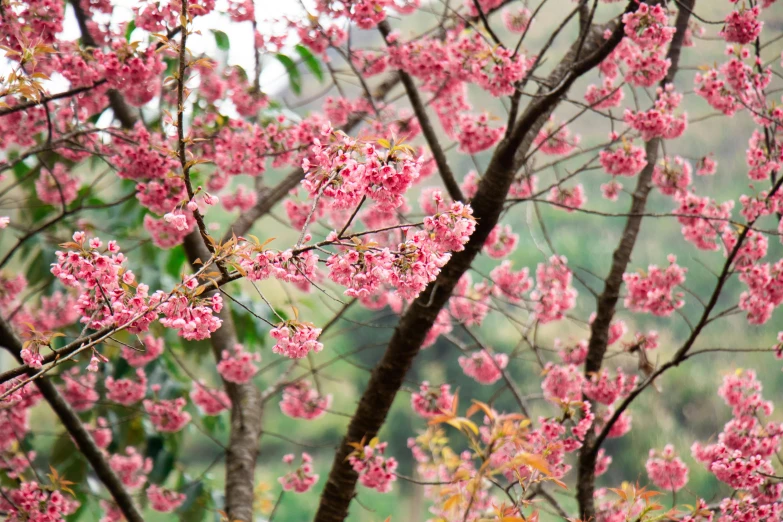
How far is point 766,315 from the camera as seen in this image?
2.11 m

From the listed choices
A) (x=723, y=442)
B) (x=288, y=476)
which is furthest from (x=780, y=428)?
(x=288, y=476)

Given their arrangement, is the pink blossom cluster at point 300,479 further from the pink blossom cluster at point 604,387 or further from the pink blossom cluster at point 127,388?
the pink blossom cluster at point 604,387

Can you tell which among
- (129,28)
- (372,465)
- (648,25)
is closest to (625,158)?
(648,25)

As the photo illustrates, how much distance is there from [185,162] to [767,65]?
1.80 meters

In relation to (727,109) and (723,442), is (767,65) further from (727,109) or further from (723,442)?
(723,442)

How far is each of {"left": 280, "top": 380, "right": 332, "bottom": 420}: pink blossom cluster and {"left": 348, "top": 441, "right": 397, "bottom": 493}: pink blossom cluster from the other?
25.8 inches

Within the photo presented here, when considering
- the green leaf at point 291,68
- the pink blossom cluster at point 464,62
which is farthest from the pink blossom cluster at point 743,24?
the green leaf at point 291,68

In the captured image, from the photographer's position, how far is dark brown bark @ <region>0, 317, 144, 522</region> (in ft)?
5.11

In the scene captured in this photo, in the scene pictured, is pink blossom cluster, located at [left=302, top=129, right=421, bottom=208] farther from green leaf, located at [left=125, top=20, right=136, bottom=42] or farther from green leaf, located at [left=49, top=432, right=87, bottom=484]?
green leaf, located at [left=49, top=432, right=87, bottom=484]

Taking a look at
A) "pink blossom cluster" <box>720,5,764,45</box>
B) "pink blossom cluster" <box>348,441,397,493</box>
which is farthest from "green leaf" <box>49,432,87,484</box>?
"pink blossom cluster" <box>720,5,764,45</box>

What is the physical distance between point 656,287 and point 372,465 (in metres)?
1.15

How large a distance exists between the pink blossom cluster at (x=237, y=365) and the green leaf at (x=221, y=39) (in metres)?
0.97

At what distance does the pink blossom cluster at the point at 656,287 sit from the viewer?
226 centimetres

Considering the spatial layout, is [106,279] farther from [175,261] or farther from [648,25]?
[175,261]
